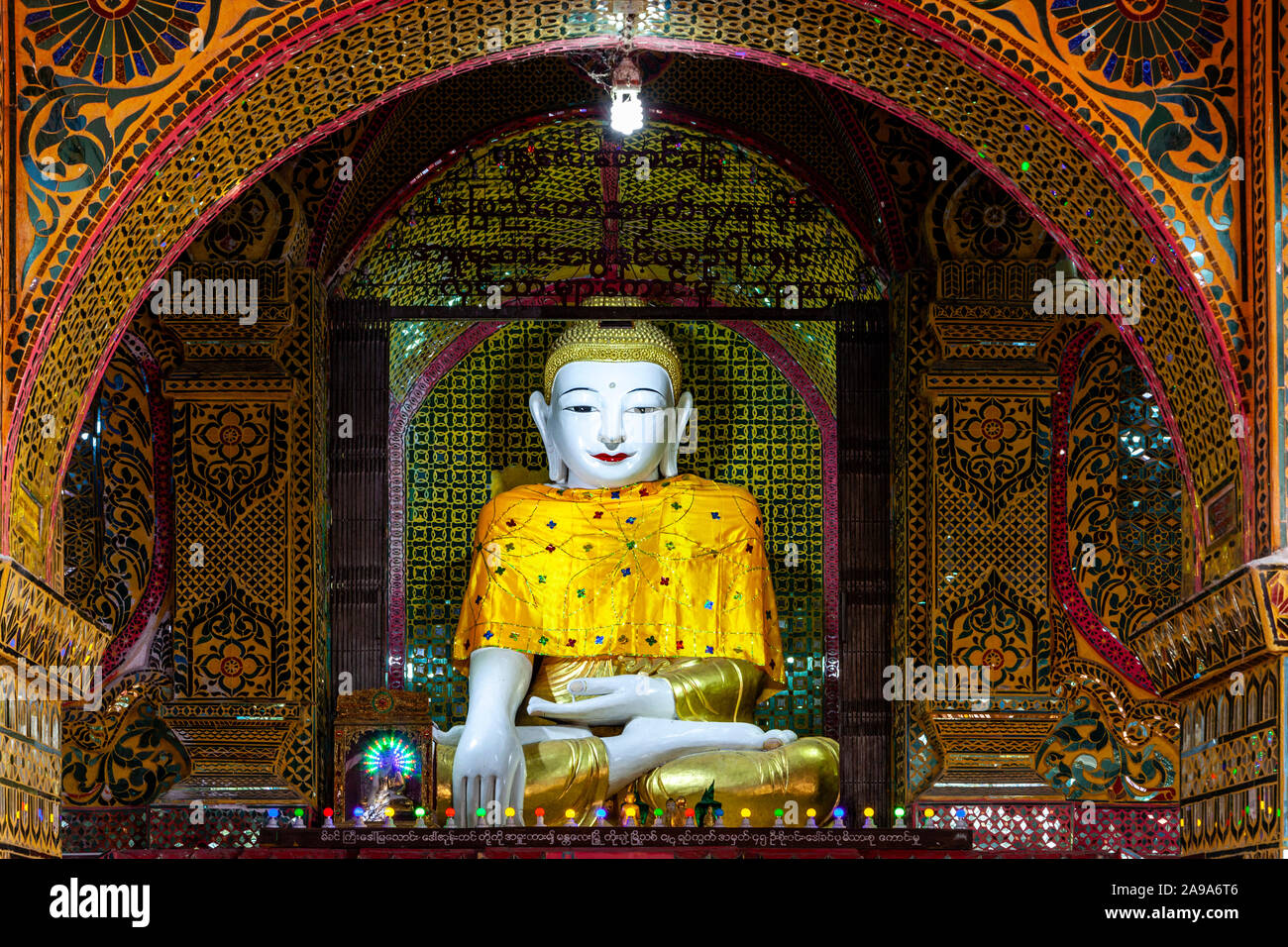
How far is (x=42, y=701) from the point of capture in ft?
25.6

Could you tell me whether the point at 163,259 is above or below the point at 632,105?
below

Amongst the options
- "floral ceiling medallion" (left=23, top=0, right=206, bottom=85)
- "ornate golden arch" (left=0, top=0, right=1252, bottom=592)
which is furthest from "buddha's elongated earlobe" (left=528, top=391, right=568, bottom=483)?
"floral ceiling medallion" (left=23, top=0, right=206, bottom=85)

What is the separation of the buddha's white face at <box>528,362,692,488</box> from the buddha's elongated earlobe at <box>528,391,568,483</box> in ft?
0.33

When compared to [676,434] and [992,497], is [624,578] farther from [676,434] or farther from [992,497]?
[992,497]

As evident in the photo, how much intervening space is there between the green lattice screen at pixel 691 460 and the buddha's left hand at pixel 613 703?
4.03 ft

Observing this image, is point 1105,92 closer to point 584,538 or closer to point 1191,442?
point 1191,442

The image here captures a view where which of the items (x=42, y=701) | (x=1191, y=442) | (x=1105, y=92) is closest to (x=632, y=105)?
(x=1105, y=92)

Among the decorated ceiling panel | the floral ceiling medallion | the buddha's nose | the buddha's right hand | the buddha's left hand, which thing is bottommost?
the buddha's right hand

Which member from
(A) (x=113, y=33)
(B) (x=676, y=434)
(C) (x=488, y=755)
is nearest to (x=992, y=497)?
(B) (x=676, y=434)

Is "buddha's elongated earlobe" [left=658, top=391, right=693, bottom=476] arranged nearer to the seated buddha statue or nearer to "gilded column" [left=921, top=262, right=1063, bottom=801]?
the seated buddha statue

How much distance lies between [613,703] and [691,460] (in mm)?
1952

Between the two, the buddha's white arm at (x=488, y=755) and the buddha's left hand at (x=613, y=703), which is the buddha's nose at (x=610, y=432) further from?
the buddha's white arm at (x=488, y=755)

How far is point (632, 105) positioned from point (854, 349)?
A: 2.89m

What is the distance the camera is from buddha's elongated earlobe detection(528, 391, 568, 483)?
38.5 ft
